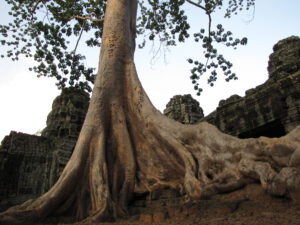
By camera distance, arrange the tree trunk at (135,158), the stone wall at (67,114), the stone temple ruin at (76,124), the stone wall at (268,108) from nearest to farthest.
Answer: the tree trunk at (135,158)
the stone wall at (268,108)
the stone temple ruin at (76,124)
the stone wall at (67,114)

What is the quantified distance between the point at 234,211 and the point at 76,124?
257 inches

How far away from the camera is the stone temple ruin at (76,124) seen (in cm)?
556

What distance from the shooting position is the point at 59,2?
25.3 ft

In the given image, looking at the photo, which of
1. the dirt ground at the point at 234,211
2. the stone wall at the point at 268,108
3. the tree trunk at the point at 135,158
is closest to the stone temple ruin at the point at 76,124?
the stone wall at the point at 268,108

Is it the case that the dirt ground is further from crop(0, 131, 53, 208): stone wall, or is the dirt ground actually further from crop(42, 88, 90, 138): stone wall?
crop(42, 88, 90, 138): stone wall

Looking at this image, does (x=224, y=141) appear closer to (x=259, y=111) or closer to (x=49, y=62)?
(x=259, y=111)

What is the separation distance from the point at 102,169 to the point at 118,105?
1.08 meters

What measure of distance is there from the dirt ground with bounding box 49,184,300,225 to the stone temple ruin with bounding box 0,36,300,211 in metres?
3.74

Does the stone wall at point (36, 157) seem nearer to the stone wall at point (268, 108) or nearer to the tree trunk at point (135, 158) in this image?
the tree trunk at point (135, 158)

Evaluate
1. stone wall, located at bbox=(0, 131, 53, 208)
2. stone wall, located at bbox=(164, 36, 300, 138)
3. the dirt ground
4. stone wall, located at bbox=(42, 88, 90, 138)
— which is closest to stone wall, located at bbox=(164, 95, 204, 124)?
stone wall, located at bbox=(164, 36, 300, 138)

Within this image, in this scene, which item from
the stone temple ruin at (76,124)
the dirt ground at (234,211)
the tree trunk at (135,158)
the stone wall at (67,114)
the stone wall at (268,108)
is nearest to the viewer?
the dirt ground at (234,211)

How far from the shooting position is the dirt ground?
171cm

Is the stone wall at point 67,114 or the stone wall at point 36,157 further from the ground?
the stone wall at point 67,114

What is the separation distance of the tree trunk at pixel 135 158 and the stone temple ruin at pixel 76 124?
10.7 feet
